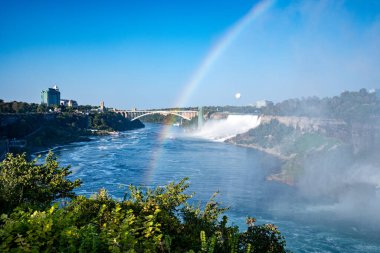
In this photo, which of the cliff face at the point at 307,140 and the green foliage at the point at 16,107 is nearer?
the cliff face at the point at 307,140

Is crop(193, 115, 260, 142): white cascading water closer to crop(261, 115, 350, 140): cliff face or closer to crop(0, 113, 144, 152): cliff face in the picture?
crop(261, 115, 350, 140): cliff face

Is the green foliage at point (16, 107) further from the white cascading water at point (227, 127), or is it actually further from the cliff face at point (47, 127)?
the white cascading water at point (227, 127)

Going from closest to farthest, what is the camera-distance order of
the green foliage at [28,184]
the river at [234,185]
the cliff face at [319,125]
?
1. the green foliage at [28,184]
2. the river at [234,185]
3. the cliff face at [319,125]

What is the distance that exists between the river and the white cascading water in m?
A: 30.2

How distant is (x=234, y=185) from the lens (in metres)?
29.9

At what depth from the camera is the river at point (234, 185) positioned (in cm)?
1883

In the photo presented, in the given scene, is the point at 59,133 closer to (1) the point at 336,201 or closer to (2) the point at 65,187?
(1) the point at 336,201

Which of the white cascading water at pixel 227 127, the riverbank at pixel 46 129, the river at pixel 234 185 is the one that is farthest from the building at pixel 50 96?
the river at pixel 234 185

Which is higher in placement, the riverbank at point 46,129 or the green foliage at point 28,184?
the green foliage at point 28,184

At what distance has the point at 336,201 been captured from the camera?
2719 cm

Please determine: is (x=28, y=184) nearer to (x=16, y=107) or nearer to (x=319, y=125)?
(x=319, y=125)

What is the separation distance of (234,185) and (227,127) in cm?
5737

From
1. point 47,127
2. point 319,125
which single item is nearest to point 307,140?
point 319,125

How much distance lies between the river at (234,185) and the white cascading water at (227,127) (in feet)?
98.9
